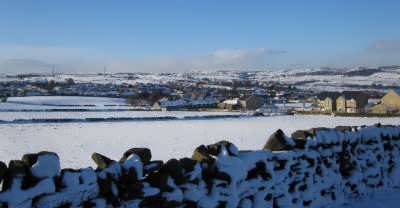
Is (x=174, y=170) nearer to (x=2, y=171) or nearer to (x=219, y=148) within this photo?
(x=219, y=148)

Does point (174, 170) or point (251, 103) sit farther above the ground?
point (174, 170)

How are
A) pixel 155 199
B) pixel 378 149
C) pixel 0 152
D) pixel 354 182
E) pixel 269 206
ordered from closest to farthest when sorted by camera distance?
pixel 155 199 → pixel 269 206 → pixel 354 182 → pixel 378 149 → pixel 0 152

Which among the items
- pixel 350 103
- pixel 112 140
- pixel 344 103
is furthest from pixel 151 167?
pixel 350 103

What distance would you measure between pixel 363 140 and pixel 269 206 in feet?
11.1

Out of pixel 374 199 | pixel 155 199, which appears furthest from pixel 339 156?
pixel 155 199

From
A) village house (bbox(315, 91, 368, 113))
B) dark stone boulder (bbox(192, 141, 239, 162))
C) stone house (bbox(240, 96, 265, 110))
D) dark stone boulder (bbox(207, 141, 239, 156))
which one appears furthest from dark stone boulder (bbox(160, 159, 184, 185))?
stone house (bbox(240, 96, 265, 110))

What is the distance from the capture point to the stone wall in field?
3.80m

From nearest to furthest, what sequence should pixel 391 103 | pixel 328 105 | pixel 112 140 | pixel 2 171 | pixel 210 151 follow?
1. pixel 2 171
2. pixel 210 151
3. pixel 112 140
4. pixel 391 103
5. pixel 328 105

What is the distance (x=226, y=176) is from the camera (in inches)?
209

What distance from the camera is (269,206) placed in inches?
240

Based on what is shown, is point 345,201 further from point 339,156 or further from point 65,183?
point 65,183

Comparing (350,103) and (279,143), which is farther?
(350,103)

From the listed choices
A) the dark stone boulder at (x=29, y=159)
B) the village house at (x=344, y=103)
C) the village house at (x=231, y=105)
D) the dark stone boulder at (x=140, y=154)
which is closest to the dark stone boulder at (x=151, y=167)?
the dark stone boulder at (x=140, y=154)

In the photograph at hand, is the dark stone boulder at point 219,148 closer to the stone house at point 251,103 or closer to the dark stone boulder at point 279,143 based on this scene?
the dark stone boulder at point 279,143
